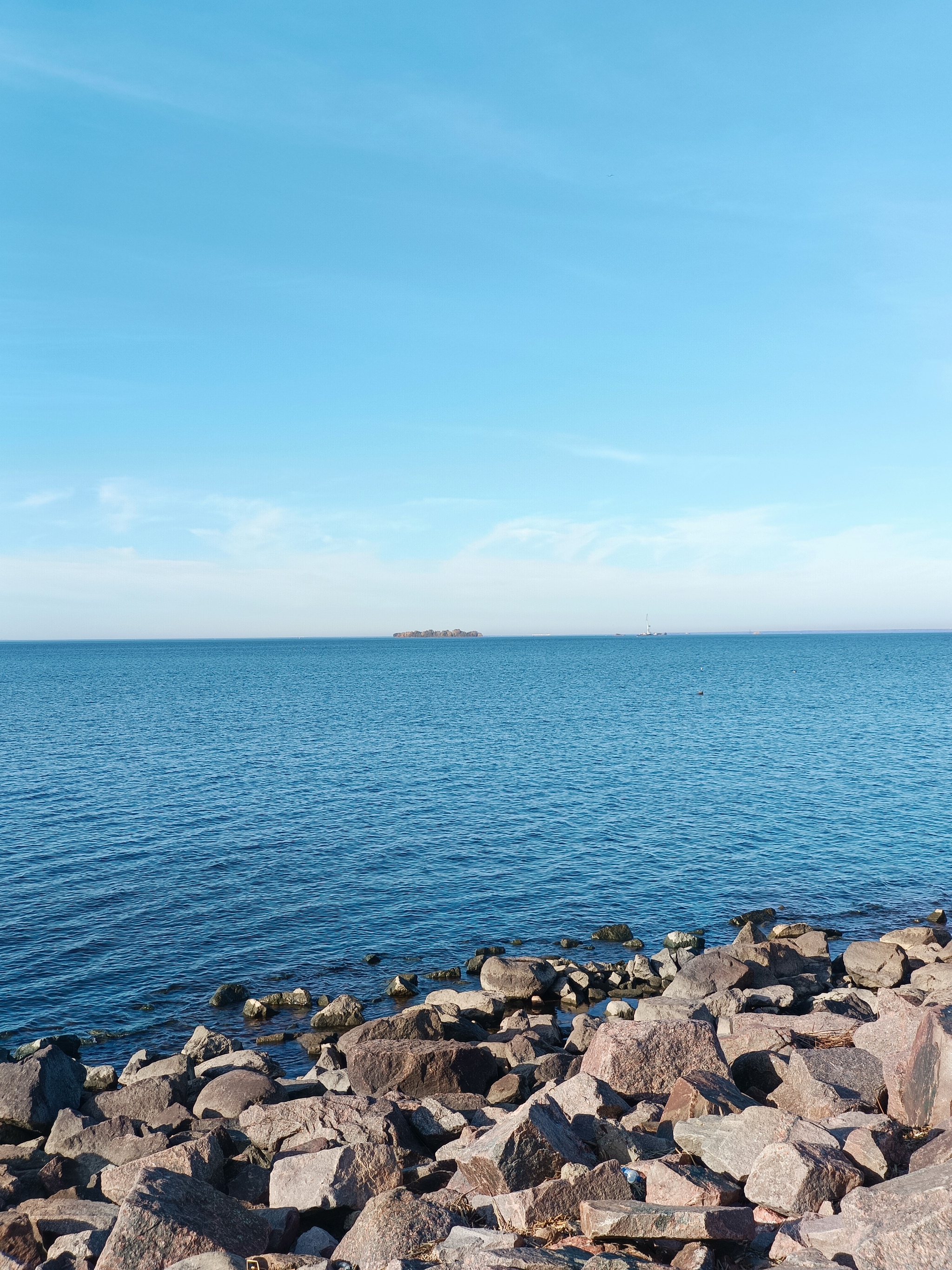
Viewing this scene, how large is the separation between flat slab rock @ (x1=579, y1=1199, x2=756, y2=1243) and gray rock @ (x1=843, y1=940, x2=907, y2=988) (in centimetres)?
2066

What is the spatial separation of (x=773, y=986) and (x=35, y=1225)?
20.9 m

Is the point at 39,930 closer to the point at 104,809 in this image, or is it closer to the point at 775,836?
the point at 104,809

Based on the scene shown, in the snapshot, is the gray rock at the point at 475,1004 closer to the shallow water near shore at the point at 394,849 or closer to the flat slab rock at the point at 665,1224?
the shallow water near shore at the point at 394,849

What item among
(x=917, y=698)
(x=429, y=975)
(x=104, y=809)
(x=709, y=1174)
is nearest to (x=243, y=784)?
(x=104, y=809)

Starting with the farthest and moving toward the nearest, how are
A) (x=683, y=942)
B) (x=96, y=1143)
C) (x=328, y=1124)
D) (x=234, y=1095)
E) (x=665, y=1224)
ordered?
(x=683, y=942) < (x=234, y=1095) < (x=96, y=1143) < (x=328, y=1124) < (x=665, y=1224)

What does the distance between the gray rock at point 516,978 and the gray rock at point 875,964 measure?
10.1 meters

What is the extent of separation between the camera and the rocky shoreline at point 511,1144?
10727 millimetres

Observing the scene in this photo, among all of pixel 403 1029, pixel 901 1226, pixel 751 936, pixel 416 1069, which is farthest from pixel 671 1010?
pixel 901 1226

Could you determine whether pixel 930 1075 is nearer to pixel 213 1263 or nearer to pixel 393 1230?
pixel 393 1230

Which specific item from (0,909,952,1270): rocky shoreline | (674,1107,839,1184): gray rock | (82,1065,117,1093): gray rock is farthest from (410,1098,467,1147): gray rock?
(82,1065,117,1093): gray rock

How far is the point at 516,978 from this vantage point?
2905 cm

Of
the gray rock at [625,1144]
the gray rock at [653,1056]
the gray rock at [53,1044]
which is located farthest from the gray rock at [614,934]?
the gray rock at [625,1144]

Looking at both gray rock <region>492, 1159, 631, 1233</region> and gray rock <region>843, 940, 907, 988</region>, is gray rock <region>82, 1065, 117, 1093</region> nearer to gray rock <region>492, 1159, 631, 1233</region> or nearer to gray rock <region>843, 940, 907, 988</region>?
gray rock <region>492, 1159, 631, 1233</region>

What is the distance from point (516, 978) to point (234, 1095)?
450 inches
